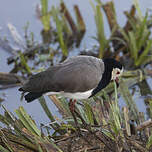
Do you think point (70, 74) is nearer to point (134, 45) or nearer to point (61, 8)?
point (134, 45)

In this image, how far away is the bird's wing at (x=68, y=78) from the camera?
275 cm

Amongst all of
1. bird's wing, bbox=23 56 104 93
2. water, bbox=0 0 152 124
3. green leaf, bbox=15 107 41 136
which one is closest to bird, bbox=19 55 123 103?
bird's wing, bbox=23 56 104 93

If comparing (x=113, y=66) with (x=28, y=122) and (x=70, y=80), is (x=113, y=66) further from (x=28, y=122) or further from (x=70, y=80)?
(x=28, y=122)

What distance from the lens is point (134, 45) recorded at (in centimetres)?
435

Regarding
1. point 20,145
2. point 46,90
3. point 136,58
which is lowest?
point 136,58

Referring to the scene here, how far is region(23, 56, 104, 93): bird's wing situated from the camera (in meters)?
2.75

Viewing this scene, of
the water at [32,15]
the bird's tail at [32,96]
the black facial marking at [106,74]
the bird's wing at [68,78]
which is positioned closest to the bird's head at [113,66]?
the black facial marking at [106,74]

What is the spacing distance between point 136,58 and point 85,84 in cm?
174

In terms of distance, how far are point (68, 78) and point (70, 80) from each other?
2cm

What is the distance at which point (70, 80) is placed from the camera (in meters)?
2.78

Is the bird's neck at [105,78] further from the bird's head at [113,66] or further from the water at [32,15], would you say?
the water at [32,15]

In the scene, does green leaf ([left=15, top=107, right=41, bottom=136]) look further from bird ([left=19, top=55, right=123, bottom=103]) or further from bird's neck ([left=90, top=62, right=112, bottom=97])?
bird's neck ([left=90, top=62, right=112, bottom=97])

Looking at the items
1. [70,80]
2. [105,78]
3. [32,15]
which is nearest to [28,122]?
[70,80]

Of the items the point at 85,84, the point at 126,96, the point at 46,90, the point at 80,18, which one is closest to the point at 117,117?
the point at 85,84
